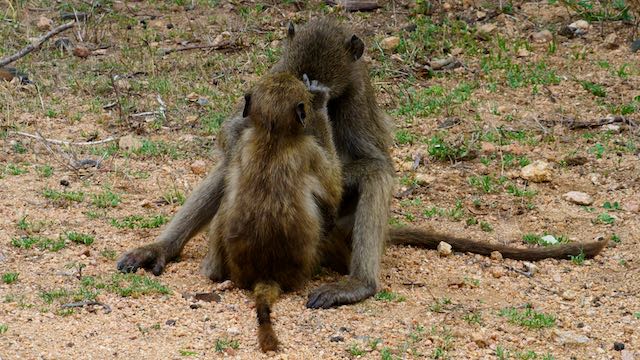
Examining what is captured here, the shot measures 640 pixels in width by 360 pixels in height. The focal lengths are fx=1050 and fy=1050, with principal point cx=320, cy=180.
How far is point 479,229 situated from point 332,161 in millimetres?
1783

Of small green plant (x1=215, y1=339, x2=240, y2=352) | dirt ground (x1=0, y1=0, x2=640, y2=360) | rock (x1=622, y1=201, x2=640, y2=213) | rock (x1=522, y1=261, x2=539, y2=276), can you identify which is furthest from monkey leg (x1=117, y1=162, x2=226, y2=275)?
rock (x1=622, y1=201, x2=640, y2=213)

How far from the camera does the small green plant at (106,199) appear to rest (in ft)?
23.3

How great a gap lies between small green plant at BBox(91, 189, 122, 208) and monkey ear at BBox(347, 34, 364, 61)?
76.7 inches

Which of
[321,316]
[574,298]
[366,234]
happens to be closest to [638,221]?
[574,298]

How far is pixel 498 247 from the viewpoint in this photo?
6.65 metres

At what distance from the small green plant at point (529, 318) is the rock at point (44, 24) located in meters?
6.69

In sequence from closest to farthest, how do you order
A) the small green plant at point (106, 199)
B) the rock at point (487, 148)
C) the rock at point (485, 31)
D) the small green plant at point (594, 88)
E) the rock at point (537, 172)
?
the small green plant at point (106, 199)
the rock at point (537, 172)
the rock at point (487, 148)
the small green plant at point (594, 88)
the rock at point (485, 31)

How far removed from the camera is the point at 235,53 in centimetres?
1026

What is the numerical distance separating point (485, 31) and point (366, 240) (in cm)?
505

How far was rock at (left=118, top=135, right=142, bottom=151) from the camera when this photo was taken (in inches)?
325

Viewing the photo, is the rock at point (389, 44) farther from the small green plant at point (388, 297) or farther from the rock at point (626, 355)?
the rock at point (626, 355)

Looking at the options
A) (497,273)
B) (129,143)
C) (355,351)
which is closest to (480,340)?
(355,351)

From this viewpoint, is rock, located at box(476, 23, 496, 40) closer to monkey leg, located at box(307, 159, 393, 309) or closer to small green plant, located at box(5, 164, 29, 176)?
monkey leg, located at box(307, 159, 393, 309)

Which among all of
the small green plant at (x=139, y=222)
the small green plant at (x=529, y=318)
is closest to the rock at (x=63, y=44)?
the small green plant at (x=139, y=222)
